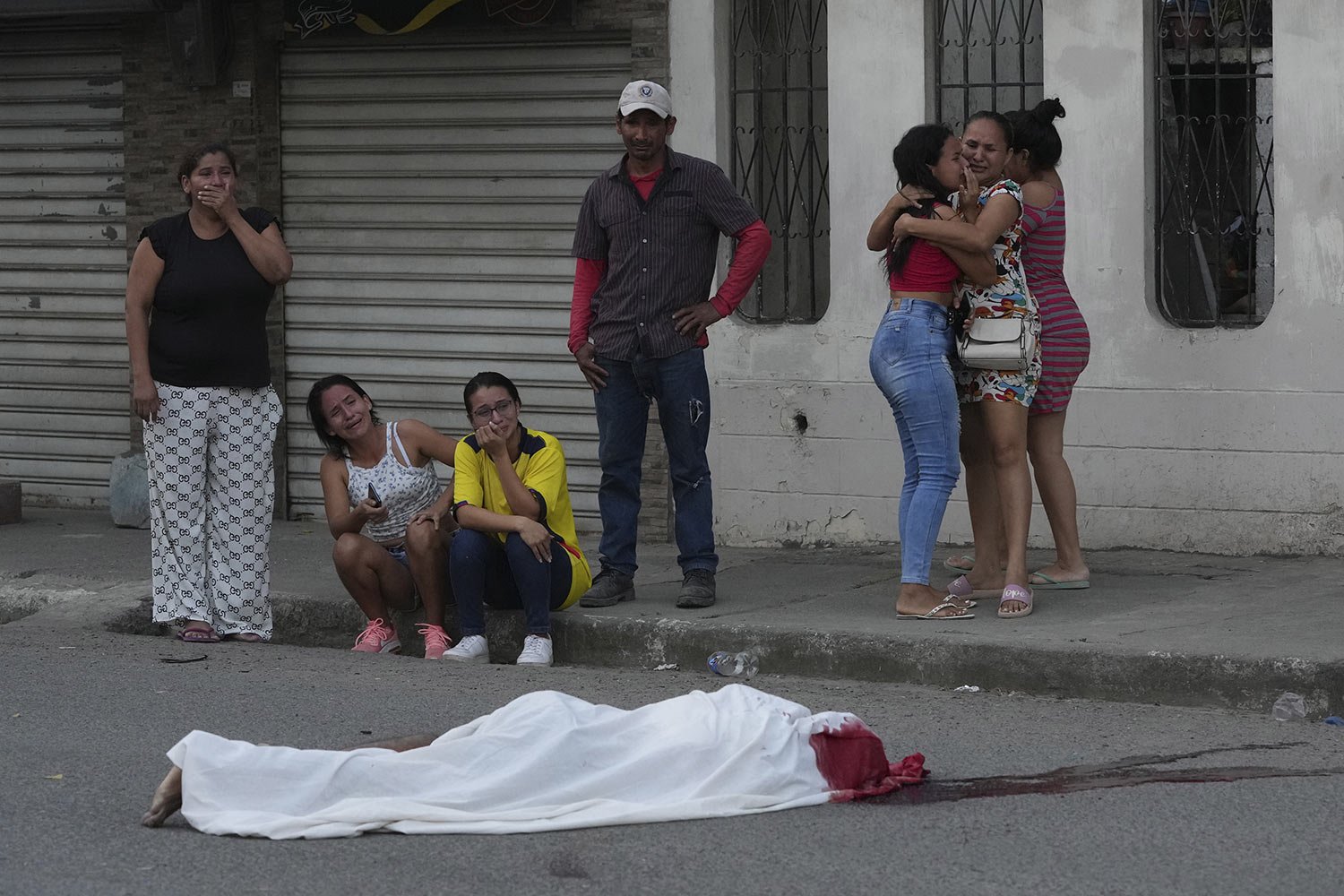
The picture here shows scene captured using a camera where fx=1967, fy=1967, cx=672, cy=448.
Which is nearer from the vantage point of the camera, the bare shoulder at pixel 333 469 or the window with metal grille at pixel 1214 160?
the bare shoulder at pixel 333 469

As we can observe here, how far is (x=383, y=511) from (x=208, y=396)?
79 centimetres

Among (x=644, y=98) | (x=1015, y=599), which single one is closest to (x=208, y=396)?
(x=644, y=98)

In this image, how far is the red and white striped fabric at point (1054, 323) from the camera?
7.25 m

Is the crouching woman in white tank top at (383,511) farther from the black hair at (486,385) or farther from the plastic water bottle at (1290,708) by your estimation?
the plastic water bottle at (1290,708)

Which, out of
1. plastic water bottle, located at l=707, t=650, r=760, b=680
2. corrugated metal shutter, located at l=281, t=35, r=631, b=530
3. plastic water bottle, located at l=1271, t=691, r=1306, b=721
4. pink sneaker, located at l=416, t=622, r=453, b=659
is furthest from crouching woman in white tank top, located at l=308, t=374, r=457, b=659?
plastic water bottle, located at l=1271, t=691, r=1306, b=721

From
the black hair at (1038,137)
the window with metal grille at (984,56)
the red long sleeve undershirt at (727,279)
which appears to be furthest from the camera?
the window with metal grille at (984,56)

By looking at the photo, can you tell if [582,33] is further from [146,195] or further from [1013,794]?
[1013,794]

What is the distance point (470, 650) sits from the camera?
7121mm

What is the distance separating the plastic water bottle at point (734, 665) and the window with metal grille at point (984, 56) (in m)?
3.17

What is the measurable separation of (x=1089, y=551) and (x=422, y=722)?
375 cm

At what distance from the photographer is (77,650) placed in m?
7.38

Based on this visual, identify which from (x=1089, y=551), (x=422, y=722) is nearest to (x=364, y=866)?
(x=422, y=722)

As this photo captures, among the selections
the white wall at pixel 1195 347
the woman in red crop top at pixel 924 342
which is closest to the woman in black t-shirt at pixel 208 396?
the woman in red crop top at pixel 924 342

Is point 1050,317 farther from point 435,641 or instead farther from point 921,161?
point 435,641
